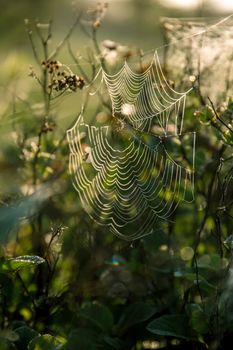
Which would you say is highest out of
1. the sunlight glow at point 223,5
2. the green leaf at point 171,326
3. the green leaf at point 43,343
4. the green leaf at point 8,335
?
the sunlight glow at point 223,5

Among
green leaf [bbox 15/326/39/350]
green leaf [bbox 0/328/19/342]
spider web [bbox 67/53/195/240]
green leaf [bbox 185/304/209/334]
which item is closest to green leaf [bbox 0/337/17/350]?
green leaf [bbox 0/328/19/342]

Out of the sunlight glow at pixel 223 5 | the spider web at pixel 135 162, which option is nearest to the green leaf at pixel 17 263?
the spider web at pixel 135 162

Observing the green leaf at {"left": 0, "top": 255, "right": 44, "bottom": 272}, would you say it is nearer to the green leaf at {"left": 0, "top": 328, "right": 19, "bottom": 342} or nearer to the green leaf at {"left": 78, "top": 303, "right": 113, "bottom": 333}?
the green leaf at {"left": 0, "top": 328, "right": 19, "bottom": 342}

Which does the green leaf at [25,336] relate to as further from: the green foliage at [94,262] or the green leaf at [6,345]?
the green leaf at [6,345]

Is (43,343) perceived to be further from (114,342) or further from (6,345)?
(114,342)

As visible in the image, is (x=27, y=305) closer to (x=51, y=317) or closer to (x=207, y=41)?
(x=51, y=317)

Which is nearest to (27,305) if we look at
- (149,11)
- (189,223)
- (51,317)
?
(51,317)
